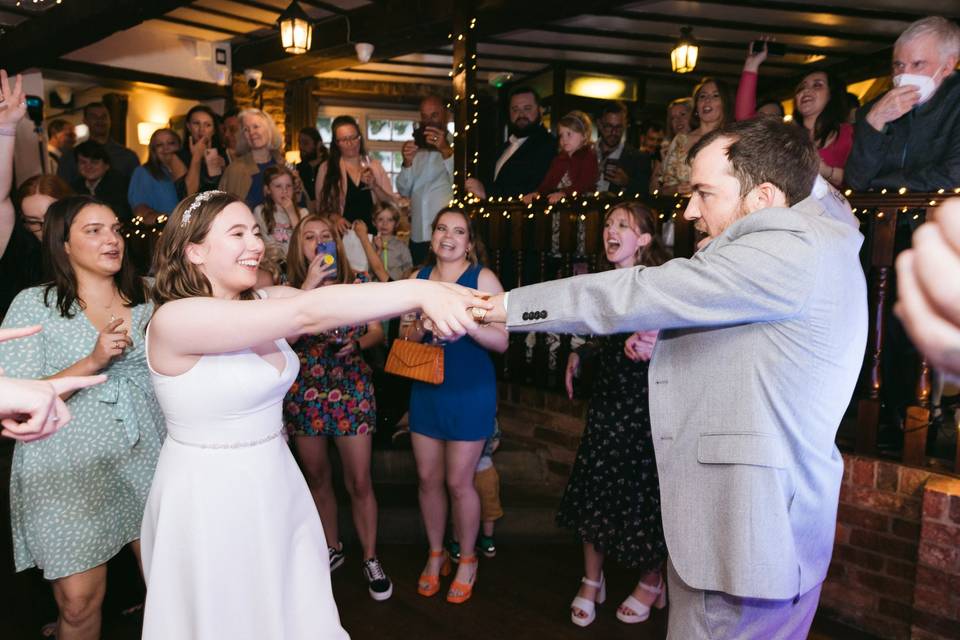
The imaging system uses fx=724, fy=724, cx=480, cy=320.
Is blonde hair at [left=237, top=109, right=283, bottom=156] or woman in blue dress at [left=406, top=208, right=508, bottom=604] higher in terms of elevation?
blonde hair at [left=237, top=109, right=283, bottom=156]

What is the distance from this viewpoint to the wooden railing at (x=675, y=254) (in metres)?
2.96

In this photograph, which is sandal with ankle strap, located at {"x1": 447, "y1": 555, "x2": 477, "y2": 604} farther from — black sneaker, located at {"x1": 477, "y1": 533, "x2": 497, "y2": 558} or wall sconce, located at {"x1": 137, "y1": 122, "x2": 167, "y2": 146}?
wall sconce, located at {"x1": 137, "y1": 122, "x2": 167, "y2": 146}

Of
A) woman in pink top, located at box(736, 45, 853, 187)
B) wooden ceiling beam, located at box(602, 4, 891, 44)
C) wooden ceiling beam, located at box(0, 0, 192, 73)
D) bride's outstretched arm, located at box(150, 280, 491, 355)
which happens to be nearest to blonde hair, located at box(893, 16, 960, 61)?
woman in pink top, located at box(736, 45, 853, 187)

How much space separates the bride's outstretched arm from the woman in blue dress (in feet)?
4.22

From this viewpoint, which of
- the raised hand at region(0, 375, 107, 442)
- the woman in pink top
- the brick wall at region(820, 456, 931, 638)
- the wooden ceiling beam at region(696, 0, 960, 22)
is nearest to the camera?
the raised hand at region(0, 375, 107, 442)

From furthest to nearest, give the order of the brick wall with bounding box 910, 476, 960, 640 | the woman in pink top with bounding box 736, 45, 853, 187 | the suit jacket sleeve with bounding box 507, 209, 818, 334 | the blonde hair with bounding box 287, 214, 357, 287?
the woman in pink top with bounding box 736, 45, 853, 187, the blonde hair with bounding box 287, 214, 357, 287, the brick wall with bounding box 910, 476, 960, 640, the suit jacket sleeve with bounding box 507, 209, 818, 334

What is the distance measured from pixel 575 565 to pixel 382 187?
9.18ft

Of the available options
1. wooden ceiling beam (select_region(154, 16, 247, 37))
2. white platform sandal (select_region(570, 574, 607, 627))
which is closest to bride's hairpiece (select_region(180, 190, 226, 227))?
white platform sandal (select_region(570, 574, 607, 627))

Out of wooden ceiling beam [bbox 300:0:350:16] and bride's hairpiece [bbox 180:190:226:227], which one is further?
wooden ceiling beam [bbox 300:0:350:16]

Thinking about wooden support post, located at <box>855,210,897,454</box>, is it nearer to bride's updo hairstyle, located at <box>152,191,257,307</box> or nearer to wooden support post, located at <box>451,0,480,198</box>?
bride's updo hairstyle, located at <box>152,191,257,307</box>

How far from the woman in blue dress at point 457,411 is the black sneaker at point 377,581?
6.1 inches

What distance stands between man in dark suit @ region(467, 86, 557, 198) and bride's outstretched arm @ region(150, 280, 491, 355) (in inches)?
129

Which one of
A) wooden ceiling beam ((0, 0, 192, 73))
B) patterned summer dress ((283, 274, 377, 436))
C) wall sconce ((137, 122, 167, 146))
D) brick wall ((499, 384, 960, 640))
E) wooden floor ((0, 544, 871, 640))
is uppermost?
wooden ceiling beam ((0, 0, 192, 73))

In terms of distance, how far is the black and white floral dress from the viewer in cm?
293
